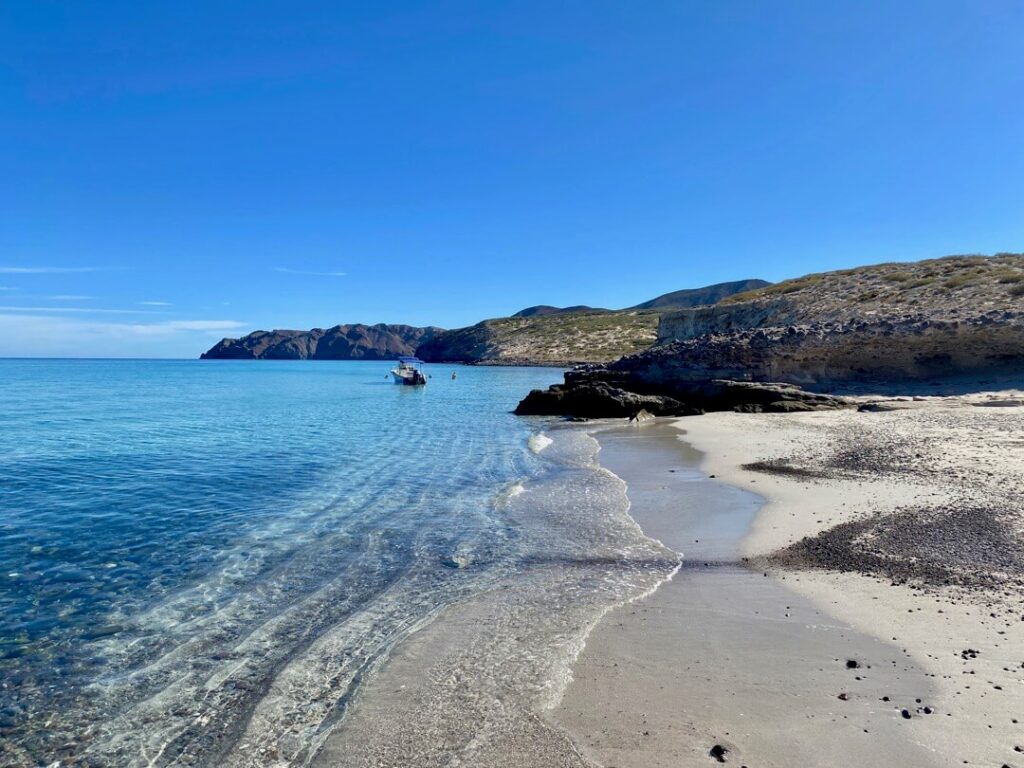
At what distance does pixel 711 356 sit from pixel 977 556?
30.3 metres

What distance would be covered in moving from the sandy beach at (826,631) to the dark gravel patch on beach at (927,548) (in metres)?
0.03

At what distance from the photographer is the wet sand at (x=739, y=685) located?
4398 mm

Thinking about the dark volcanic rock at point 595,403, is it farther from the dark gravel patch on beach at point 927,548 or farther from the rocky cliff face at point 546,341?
the rocky cliff face at point 546,341

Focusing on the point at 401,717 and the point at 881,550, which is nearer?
the point at 401,717

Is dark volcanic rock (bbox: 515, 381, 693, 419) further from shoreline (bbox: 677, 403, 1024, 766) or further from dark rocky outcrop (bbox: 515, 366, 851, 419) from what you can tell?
shoreline (bbox: 677, 403, 1024, 766)

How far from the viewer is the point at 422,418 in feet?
112

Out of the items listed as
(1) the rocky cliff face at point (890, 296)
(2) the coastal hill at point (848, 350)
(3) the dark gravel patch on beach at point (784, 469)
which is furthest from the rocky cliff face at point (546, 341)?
(3) the dark gravel patch on beach at point (784, 469)

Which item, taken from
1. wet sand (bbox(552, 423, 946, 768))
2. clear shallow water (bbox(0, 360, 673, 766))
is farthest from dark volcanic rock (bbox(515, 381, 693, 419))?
wet sand (bbox(552, 423, 946, 768))

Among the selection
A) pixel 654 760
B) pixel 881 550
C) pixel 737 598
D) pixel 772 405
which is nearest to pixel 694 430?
pixel 772 405

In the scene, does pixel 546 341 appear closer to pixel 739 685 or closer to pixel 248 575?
pixel 248 575

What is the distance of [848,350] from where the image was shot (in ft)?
105

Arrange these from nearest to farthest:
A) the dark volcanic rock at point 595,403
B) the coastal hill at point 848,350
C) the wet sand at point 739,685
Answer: the wet sand at point 739,685, the coastal hill at point 848,350, the dark volcanic rock at point 595,403

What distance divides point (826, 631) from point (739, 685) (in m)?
1.71

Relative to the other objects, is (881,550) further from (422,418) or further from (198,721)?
(422,418)
